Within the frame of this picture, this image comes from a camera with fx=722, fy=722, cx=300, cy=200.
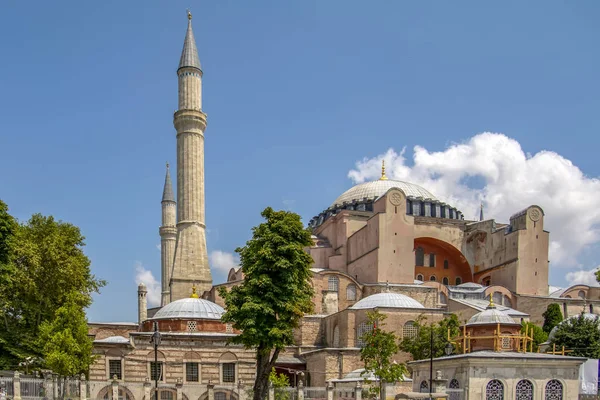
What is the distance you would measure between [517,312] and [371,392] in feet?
49.3

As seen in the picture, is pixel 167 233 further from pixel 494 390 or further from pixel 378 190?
pixel 494 390

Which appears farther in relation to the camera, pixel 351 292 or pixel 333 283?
pixel 351 292

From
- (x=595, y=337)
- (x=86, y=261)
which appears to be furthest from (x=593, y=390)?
(x=86, y=261)

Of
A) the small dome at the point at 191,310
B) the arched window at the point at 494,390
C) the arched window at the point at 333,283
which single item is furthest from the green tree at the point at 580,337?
the small dome at the point at 191,310

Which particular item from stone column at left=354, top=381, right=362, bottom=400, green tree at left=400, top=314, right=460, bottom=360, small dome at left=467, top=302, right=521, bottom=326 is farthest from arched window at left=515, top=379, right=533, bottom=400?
green tree at left=400, top=314, right=460, bottom=360

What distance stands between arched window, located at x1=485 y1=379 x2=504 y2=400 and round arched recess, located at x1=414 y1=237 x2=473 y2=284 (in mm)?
24516

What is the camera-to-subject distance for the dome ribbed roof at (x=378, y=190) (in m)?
48.9

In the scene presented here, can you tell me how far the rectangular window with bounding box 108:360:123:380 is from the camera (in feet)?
101

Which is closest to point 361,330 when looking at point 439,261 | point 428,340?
point 428,340

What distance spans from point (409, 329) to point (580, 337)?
7.47 metres

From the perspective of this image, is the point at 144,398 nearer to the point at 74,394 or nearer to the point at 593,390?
the point at 74,394

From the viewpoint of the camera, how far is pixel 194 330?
32.7m

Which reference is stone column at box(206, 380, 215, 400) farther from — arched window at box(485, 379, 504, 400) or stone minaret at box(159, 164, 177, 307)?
stone minaret at box(159, 164, 177, 307)

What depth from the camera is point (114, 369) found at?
30797 mm
